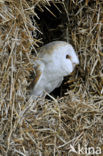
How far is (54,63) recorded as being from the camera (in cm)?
199

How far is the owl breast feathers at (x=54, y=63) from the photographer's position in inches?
78.1

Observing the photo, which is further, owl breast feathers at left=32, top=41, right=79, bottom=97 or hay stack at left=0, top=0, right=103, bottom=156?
owl breast feathers at left=32, top=41, right=79, bottom=97

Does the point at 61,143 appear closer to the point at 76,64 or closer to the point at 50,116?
the point at 50,116

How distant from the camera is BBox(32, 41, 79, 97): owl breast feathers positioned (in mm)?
1985

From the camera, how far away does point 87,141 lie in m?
1.70

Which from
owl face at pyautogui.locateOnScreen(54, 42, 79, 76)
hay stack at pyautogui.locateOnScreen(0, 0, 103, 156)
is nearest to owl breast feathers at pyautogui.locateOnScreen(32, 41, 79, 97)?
owl face at pyautogui.locateOnScreen(54, 42, 79, 76)

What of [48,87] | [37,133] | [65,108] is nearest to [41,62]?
[48,87]

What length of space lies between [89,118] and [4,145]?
0.52m
